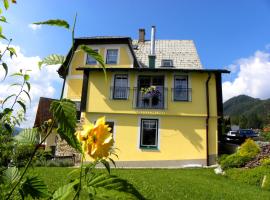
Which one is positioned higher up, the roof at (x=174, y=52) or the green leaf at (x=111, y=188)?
the roof at (x=174, y=52)

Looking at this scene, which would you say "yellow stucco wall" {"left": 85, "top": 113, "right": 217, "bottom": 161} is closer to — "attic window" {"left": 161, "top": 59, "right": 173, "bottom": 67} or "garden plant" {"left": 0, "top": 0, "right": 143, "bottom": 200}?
"attic window" {"left": 161, "top": 59, "right": 173, "bottom": 67}

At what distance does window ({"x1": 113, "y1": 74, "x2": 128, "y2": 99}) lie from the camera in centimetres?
1780

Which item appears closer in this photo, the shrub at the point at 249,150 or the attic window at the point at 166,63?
the shrub at the point at 249,150

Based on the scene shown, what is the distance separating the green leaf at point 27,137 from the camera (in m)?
1.00

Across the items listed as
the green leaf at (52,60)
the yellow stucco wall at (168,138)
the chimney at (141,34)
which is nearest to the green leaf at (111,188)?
the green leaf at (52,60)

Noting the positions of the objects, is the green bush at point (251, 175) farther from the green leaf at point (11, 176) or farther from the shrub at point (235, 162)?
the green leaf at point (11, 176)

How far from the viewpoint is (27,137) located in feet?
3.34

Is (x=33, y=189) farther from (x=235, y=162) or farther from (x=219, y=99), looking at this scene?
(x=219, y=99)

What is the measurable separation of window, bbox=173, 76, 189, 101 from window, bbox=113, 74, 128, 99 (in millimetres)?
3036

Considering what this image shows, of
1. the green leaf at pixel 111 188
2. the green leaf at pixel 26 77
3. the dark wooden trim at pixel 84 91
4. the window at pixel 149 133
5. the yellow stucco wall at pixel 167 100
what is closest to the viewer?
the green leaf at pixel 111 188

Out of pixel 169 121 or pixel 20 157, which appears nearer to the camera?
pixel 20 157

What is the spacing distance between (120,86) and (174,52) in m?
6.76

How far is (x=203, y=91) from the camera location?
17484 millimetres

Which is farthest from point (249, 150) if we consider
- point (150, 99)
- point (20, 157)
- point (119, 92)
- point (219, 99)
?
point (20, 157)
